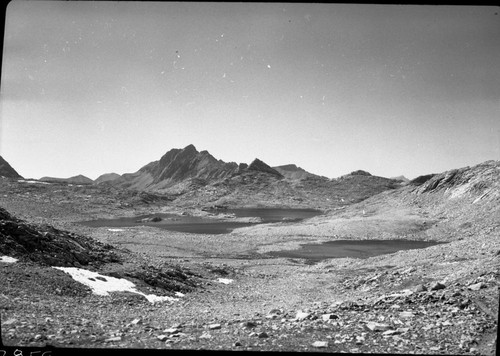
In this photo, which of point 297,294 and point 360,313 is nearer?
point 360,313

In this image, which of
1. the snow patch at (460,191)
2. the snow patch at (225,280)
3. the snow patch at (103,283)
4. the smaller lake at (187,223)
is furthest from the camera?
the smaller lake at (187,223)

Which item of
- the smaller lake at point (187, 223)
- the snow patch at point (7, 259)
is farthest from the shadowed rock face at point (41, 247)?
the smaller lake at point (187, 223)

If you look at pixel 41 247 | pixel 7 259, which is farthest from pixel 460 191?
pixel 7 259

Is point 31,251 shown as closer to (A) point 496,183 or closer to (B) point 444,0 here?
(B) point 444,0

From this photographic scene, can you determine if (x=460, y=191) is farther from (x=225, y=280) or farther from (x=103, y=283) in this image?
(x=103, y=283)

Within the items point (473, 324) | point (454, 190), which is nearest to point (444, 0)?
point (473, 324)

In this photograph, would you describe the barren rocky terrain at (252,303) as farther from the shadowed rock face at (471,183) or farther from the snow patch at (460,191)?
the snow patch at (460,191)
